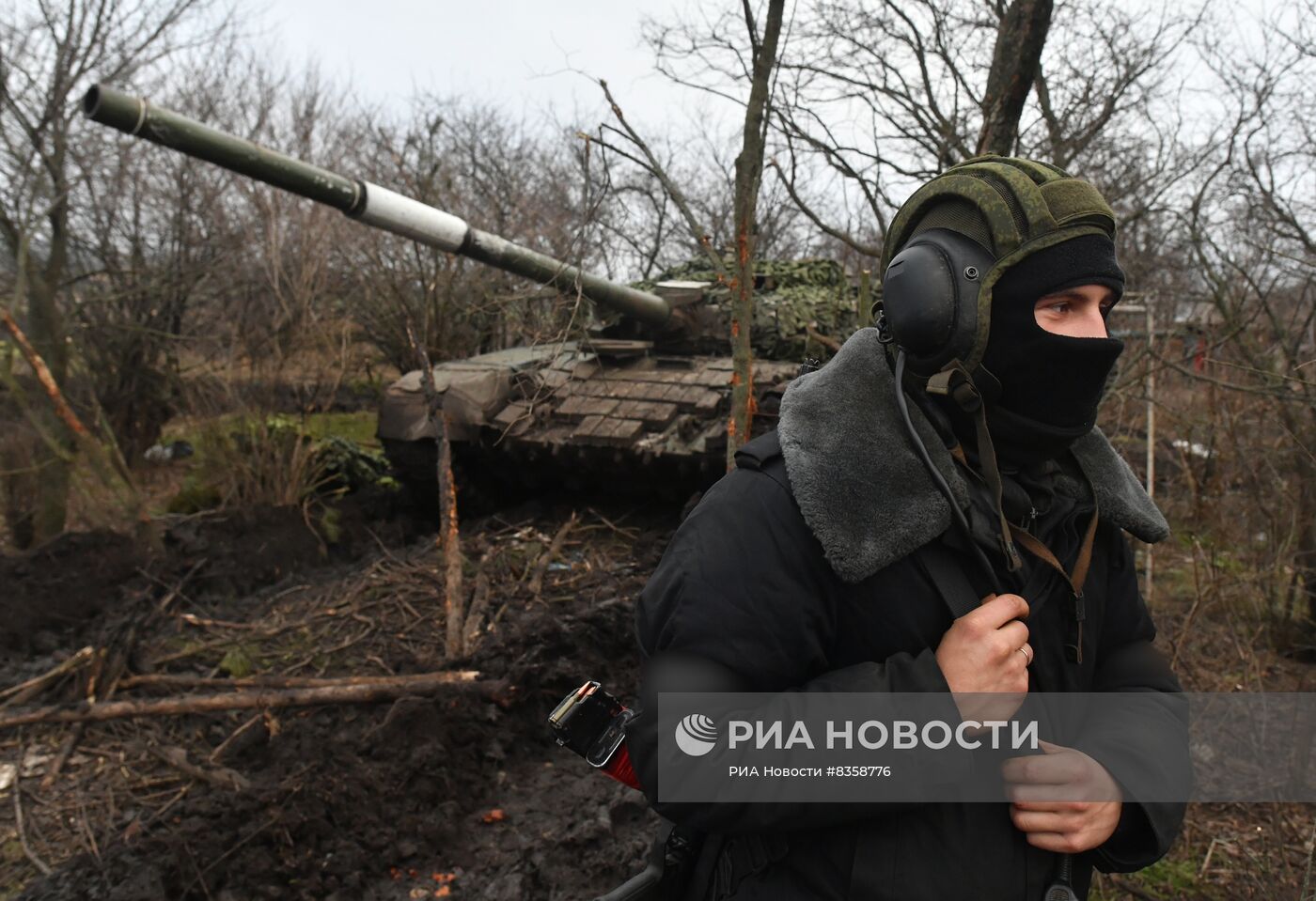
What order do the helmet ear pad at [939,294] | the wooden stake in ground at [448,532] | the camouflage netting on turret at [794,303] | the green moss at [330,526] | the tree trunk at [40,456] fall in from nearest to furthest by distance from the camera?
the helmet ear pad at [939,294] → the wooden stake in ground at [448,532] → the camouflage netting on turret at [794,303] → the green moss at [330,526] → the tree trunk at [40,456]

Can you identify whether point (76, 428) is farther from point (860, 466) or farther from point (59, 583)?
point (860, 466)

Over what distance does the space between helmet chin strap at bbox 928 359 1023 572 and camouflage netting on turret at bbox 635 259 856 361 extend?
5.20 m

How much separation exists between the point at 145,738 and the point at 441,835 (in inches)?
71.4

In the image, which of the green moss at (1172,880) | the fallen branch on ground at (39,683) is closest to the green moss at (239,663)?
the fallen branch on ground at (39,683)

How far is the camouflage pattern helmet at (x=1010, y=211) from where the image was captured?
1.32 metres

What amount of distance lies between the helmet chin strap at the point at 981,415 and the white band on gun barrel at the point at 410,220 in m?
4.35

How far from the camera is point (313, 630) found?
5730 millimetres

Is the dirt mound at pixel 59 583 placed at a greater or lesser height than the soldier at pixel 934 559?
lesser

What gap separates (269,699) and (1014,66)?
4446mm

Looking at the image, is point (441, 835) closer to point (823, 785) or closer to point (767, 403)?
point (823, 785)

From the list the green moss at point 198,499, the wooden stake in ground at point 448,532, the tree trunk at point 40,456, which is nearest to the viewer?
the wooden stake in ground at point 448,532

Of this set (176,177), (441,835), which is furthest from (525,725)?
(176,177)

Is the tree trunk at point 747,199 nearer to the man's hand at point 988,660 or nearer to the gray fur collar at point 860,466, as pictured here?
the gray fur collar at point 860,466

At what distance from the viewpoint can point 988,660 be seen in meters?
1.25
